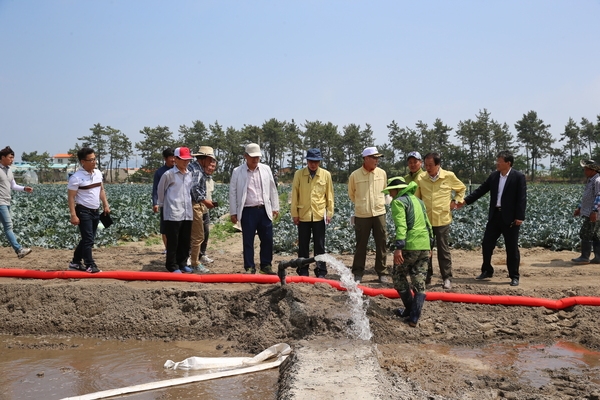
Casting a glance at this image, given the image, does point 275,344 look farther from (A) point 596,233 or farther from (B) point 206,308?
(A) point 596,233

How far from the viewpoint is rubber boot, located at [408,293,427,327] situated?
18.3 ft

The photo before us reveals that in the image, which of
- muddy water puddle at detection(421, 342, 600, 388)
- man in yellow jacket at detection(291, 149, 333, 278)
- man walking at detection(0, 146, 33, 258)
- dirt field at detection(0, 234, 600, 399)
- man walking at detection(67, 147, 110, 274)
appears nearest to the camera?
muddy water puddle at detection(421, 342, 600, 388)

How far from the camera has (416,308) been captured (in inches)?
219

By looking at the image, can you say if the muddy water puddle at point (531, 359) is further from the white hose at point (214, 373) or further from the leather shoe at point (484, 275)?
the leather shoe at point (484, 275)

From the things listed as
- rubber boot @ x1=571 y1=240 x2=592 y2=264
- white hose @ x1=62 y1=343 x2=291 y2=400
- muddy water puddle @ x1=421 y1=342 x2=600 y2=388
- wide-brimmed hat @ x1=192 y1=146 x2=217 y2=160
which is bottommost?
muddy water puddle @ x1=421 y1=342 x2=600 y2=388

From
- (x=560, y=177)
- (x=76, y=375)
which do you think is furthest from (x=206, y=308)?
(x=560, y=177)

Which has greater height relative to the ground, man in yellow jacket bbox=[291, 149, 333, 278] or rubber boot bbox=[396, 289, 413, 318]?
man in yellow jacket bbox=[291, 149, 333, 278]

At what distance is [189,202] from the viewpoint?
718 cm

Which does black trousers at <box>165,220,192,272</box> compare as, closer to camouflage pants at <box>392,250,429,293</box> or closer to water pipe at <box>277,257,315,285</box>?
water pipe at <box>277,257,315,285</box>

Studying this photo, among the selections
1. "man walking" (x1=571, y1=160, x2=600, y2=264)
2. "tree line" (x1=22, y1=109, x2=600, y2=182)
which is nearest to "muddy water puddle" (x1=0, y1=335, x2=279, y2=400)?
"man walking" (x1=571, y1=160, x2=600, y2=264)

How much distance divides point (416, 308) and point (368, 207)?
72.9 inches

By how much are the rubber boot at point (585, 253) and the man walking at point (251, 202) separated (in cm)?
579

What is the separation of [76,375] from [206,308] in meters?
1.67

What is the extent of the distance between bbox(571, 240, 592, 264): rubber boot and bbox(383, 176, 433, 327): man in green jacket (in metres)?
5.03
